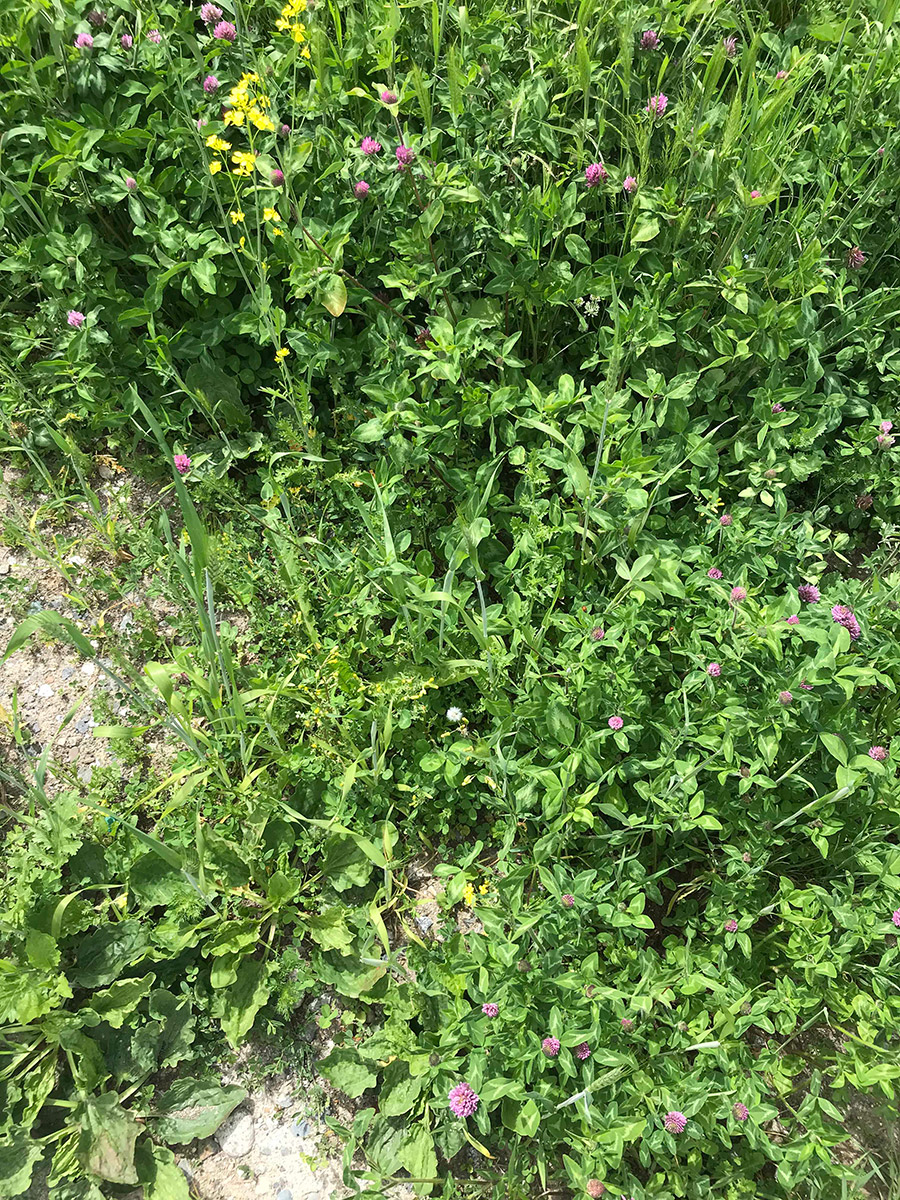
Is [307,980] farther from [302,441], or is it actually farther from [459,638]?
[302,441]

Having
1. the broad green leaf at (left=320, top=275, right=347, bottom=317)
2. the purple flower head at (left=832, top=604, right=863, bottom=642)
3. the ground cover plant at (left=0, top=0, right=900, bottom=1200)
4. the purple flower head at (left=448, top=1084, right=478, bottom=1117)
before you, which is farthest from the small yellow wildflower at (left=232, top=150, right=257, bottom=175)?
the purple flower head at (left=448, top=1084, right=478, bottom=1117)

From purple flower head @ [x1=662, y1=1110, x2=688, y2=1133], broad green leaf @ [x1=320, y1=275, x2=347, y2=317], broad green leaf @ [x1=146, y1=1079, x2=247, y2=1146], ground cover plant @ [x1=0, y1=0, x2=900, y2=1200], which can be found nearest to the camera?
purple flower head @ [x1=662, y1=1110, x2=688, y2=1133]

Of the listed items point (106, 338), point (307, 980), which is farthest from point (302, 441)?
point (307, 980)

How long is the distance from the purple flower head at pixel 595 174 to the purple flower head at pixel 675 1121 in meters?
2.54

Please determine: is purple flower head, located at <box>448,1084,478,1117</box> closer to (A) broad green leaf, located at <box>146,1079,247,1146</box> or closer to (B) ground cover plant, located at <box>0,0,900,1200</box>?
(B) ground cover plant, located at <box>0,0,900,1200</box>

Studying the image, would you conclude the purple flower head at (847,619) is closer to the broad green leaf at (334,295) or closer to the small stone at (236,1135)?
the broad green leaf at (334,295)

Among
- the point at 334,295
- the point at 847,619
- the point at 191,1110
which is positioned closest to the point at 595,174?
the point at 334,295

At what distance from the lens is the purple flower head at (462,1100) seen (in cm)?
184

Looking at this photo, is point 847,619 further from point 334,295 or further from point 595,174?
point 334,295

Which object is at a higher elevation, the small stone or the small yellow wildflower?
the small yellow wildflower

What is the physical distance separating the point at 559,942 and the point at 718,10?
2955 mm

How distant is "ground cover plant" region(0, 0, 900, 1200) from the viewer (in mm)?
1950

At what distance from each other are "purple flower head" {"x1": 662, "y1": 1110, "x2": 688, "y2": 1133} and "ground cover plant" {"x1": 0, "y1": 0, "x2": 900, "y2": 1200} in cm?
3

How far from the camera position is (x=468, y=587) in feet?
7.52
